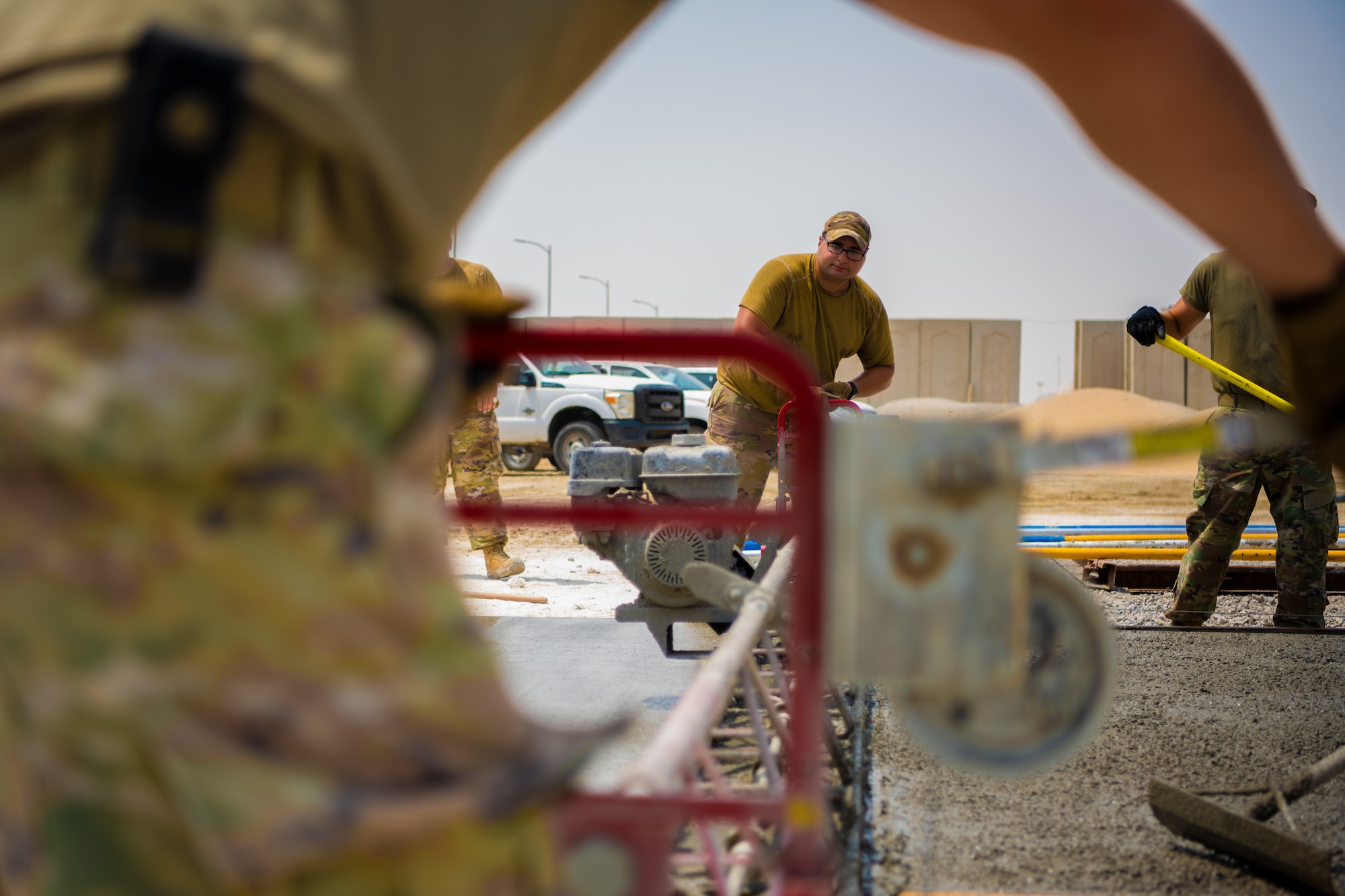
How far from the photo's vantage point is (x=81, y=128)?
0.71 meters

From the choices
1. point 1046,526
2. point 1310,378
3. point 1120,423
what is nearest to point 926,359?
point 1120,423

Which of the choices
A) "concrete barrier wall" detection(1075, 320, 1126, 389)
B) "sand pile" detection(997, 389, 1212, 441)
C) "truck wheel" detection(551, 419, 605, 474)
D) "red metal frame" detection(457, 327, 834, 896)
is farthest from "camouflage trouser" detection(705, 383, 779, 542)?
"concrete barrier wall" detection(1075, 320, 1126, 389)

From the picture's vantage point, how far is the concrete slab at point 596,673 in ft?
12.7

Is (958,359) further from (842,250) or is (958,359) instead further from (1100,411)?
(842,250)

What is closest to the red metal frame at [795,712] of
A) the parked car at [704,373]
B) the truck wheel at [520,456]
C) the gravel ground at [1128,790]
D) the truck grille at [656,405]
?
the gravel ground at [1128,790]

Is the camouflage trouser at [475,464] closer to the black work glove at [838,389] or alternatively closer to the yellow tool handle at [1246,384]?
the black work glove at [838,389]

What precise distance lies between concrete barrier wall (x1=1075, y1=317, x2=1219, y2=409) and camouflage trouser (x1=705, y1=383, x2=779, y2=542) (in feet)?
94.3

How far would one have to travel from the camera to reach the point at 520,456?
1669 centimetres

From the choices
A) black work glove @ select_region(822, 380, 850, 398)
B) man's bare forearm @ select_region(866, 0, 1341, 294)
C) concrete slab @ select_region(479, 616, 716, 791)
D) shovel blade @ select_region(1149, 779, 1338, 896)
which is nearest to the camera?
man's bare forearm @ select_region(866, 0, 1341, 294)

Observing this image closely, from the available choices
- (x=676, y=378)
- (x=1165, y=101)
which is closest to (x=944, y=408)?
(x=676, y=378)

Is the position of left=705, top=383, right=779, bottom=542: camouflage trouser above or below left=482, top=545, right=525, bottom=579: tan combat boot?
above

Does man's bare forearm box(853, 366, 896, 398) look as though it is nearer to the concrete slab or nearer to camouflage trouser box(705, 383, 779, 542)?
camouflage trouser box(705, 383, 779, 542)

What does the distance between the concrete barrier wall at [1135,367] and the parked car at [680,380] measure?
1873 centimetres

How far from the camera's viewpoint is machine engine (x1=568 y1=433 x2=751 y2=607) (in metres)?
4.36
